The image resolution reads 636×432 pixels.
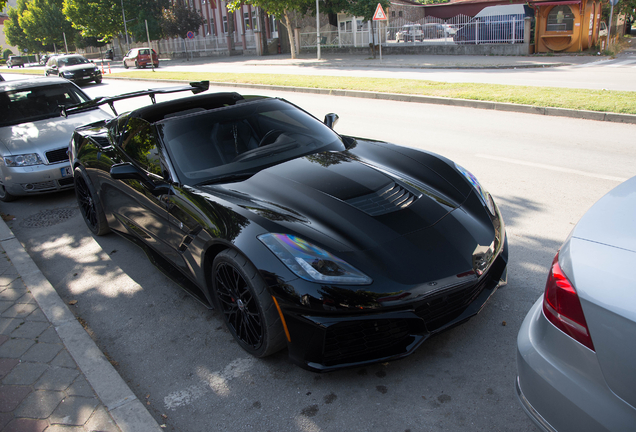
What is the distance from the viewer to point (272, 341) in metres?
2.81

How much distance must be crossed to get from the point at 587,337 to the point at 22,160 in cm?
681

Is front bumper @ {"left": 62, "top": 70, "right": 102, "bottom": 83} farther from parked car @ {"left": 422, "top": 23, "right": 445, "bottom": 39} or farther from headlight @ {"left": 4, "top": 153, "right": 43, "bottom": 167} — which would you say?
headlight @ {"left": 4, "top": 153, "right": 43, "bottom": 167}

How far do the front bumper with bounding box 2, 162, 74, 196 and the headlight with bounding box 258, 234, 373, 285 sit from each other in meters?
4.83

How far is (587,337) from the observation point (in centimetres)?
166

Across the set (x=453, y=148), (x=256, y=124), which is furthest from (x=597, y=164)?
(x=256, y=124)

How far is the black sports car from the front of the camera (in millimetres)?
2559

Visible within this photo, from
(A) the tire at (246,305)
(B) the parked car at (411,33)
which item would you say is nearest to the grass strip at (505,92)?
(A) the tire at (246,305)

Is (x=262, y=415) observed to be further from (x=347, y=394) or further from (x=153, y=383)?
(x=153, y=383)

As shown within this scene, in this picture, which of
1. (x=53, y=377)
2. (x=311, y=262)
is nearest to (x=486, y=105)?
(x=311, y=262)

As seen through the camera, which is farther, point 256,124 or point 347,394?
point 256,124

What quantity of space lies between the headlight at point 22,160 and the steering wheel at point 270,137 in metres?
3.98

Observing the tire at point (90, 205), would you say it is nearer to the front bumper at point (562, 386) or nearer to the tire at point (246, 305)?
the tire at point (246, 305)

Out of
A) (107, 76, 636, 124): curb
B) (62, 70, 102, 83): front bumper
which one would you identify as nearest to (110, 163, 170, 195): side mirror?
(107, 76, 636, 124): curb

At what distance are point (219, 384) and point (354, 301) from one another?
41.1 inches
